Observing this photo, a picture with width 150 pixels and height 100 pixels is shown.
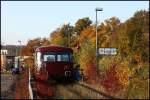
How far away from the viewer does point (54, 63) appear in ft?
111

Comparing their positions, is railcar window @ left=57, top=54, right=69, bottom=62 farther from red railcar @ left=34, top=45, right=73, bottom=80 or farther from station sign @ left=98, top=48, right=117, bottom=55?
station sign @ left=98, top=48, right=117, bottom=55

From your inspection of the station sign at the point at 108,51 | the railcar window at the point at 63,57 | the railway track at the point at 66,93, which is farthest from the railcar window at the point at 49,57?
the station sign at the point at 108,51

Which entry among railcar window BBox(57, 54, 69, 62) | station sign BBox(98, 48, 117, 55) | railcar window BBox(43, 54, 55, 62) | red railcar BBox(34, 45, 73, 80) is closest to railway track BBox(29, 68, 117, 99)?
red railcar BBox(34, 45, 73, 80)

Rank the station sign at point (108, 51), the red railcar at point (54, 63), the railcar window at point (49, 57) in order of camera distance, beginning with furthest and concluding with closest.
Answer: the station sign at point (108, 51)
the railcar window at point (49, 57)
the red railcar at point (54, 63)

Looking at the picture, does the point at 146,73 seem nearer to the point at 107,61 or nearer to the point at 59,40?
the point at 107,61

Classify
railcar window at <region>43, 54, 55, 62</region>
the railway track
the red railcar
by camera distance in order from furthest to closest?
railcar window at <region>43, 54, 55, 62</region> → the red railcar → the railway track

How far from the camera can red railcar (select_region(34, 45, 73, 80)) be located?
3356cm

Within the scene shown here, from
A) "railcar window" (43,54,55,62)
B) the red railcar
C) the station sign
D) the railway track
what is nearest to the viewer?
the railway track

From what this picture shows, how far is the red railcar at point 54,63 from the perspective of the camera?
33.6 meters

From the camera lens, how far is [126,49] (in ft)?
154

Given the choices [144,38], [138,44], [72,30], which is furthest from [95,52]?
[72,30]

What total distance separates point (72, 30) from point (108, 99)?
311ft

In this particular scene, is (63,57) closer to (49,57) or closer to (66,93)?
(49,57)

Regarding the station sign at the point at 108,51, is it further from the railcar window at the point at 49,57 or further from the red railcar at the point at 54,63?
the railcar window at the point at 49,57
